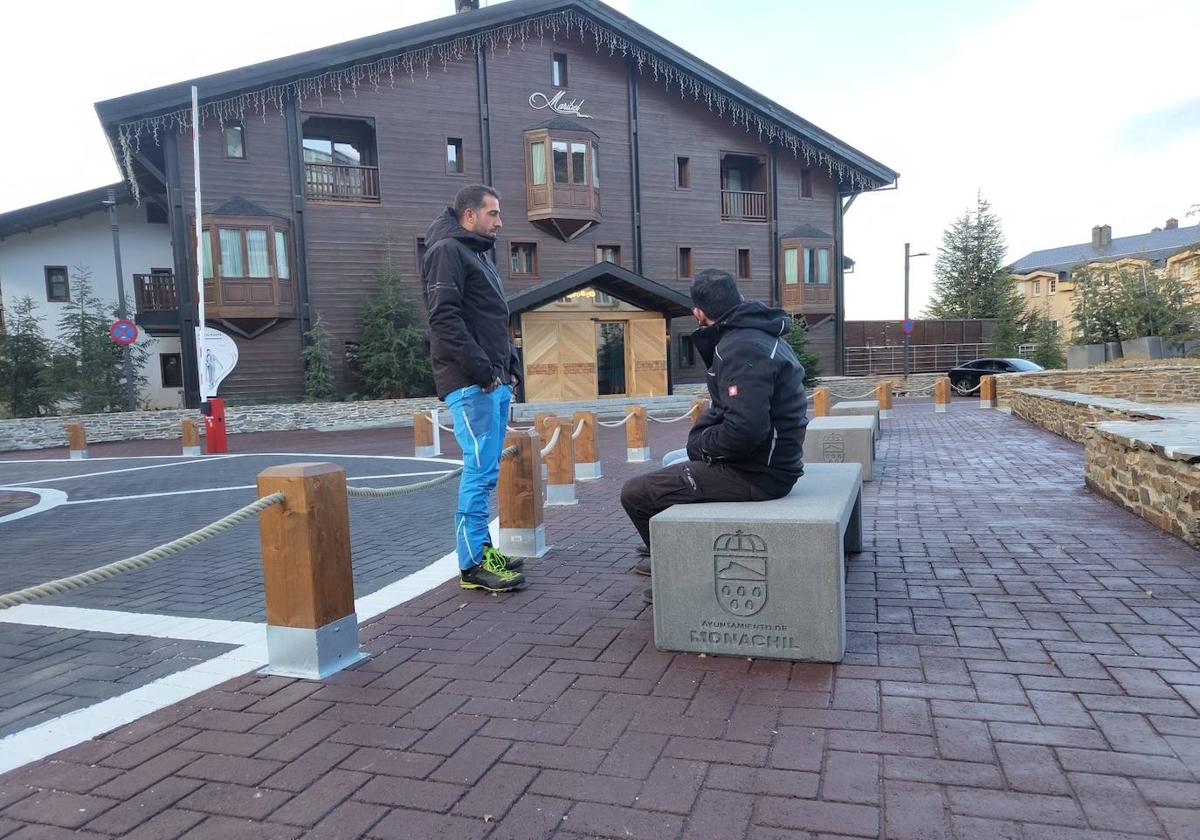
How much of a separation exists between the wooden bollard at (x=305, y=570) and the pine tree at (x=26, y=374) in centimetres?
2267

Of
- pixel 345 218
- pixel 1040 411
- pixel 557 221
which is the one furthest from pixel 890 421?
pixel 345 218

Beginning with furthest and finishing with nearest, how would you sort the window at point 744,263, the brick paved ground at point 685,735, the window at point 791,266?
the window at point 791,266, the window at point 744,263, the brick paved ground at point 685,735

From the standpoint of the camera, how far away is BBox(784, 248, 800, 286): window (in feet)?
97.2

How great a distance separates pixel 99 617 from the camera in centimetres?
439

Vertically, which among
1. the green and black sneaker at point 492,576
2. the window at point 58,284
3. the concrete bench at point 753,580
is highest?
the window at point 58,284

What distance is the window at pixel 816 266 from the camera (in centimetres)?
2980

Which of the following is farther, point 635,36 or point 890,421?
point 635,36

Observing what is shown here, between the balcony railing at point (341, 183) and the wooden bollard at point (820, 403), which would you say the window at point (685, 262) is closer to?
the balcony railing at point (341, 183)

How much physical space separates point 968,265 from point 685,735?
5024cm

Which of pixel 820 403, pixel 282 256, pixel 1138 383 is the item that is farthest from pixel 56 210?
pixel 1138 383

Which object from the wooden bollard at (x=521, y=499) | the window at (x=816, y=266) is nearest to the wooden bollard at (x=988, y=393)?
the window at (x=816, y=266)

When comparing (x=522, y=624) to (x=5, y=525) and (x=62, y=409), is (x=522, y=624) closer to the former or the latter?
(x=5, y=525)

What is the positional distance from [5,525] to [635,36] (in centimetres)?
2459

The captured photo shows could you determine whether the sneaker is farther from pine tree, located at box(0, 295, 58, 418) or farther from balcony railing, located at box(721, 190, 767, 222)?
balcony railing, located at box(721, 190, 767, 222)
